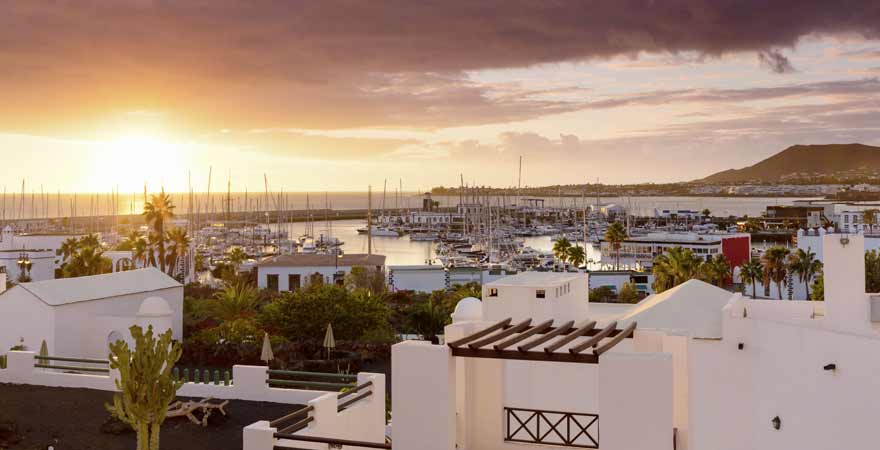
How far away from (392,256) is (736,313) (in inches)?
3685

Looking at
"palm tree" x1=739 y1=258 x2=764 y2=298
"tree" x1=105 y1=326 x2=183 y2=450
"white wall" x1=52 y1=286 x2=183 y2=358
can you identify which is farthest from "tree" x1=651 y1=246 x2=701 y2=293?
"tree" x1=105 y1=326 x2=183 y2=450

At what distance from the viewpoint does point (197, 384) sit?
19.4 m

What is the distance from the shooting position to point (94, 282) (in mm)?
28172

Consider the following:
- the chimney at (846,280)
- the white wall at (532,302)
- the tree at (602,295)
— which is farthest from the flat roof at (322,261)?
the chimney at (846,280)

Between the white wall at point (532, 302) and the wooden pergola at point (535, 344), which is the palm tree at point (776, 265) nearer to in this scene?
the white wall at point (532, 302)

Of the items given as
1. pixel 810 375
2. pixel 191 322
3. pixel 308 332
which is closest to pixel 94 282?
pixel 191 322

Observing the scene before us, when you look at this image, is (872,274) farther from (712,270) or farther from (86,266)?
(86,266)

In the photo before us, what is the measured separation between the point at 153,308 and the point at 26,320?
12.7ft

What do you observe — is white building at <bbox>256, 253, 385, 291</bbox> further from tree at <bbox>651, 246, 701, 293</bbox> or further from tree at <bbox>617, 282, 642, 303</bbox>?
tree at <bbox>651, 246, 701, 293</bbox>

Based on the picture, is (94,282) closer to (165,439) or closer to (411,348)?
(165,439)

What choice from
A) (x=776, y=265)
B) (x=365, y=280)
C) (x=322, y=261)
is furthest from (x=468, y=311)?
(x=776, y=265)

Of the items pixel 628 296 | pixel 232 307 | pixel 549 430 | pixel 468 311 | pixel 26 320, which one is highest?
pixel 549 430

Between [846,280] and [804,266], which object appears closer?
[846,280]

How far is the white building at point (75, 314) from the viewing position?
25.1m
